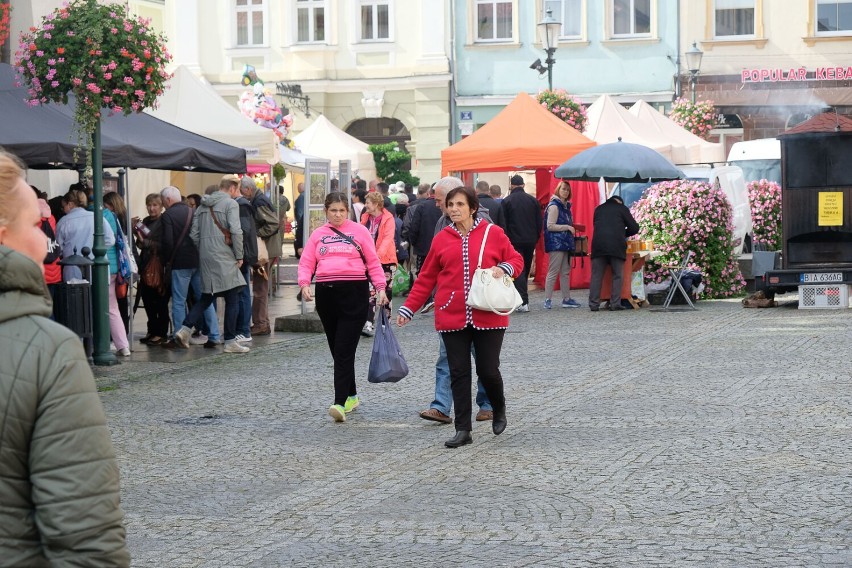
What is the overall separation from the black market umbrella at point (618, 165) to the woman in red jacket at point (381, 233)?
4.67 metres

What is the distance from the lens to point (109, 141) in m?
15.0

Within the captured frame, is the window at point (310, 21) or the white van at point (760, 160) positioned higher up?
the window at point (310, 21)

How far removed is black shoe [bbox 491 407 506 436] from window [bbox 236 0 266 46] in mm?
32117

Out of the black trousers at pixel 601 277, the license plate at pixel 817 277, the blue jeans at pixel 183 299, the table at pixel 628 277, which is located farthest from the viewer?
the table at pixel 628 277

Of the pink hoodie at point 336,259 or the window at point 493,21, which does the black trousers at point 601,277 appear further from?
the window at point 493,21

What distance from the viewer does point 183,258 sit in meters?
15.6

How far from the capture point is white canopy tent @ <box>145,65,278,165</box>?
20.0m

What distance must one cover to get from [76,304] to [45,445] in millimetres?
11063

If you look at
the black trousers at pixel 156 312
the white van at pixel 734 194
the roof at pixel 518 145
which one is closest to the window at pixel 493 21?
the white van at pixel 734 194

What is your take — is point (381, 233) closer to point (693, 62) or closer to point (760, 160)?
point (760, 160)

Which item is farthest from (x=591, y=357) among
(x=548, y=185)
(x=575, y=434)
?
(x=548, y=185)

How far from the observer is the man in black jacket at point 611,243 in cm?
2003

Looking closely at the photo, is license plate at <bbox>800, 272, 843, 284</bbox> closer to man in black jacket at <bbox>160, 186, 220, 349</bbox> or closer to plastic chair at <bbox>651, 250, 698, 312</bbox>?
plastic chair at <bbox>651, 250, 698, 312</bbox>

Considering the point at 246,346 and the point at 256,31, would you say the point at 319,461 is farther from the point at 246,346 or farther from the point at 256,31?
the point at 256,31
